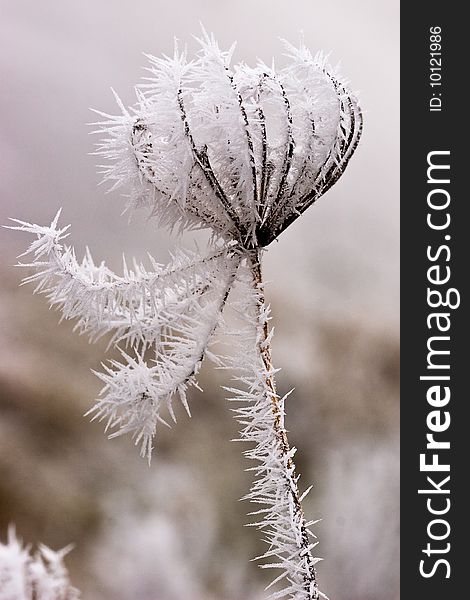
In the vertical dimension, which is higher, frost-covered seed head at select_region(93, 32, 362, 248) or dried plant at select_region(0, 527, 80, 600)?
frost-covered seed head at select_region(93, 32, 362, 248)

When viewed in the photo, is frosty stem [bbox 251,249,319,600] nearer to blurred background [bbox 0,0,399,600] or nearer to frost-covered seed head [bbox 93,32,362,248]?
frost-covered seed head [bbox 93,32,362,248]

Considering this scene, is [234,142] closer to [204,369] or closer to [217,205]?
[217,205]

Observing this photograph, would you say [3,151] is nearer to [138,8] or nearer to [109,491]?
[138,8]

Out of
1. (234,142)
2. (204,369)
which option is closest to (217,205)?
(234,142)

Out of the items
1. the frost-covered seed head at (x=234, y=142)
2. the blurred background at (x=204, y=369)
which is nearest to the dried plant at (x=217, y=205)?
the frost-covered seed head at (x=234, y=142)

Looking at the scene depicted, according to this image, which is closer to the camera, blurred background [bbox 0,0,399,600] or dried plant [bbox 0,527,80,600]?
dried plant [bbox 0,527,80,600]

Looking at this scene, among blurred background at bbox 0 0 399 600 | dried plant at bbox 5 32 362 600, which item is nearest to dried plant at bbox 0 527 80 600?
dried plant at bbox 5 32 362 600
